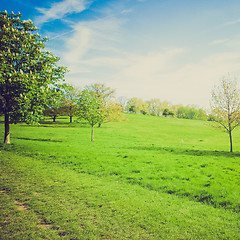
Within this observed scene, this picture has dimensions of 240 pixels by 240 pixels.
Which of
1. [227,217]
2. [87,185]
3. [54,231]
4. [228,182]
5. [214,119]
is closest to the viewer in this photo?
[54,231]

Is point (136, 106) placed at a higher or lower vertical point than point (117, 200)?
higher

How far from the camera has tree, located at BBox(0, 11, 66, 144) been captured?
18594mm

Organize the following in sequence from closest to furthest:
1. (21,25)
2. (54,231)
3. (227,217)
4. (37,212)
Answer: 1. (54,231)
2. (37,212)
3. (227,217)
4. (21,25)

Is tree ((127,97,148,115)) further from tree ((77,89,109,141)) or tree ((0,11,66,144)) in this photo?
tree ((0,11,66,144))

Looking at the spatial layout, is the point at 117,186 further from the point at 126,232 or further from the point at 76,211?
the point at 126,232

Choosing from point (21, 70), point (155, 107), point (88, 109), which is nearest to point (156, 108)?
point (155, 107)

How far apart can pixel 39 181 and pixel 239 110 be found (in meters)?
27.3

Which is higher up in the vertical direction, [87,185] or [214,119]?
[214,119]

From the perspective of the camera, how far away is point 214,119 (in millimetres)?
26281

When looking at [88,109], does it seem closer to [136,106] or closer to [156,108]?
[136,106]

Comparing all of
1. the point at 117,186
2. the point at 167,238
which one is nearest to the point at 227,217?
the point at 167,238

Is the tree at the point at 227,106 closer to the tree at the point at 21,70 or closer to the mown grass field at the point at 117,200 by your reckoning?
the mown grass field at the point at 117,200

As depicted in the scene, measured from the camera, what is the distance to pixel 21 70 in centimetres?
1931

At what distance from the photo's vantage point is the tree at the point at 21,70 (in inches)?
732
